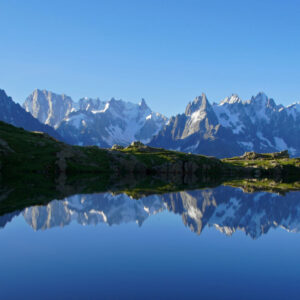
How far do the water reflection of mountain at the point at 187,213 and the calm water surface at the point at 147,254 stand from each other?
0.11 metres

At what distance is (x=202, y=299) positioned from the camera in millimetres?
14500

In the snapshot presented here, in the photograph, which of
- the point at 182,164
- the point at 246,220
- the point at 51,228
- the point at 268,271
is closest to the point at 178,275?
the point at 268,271

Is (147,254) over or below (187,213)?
below

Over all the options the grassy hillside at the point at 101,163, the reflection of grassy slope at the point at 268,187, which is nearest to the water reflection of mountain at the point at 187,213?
the reflection of grassy slope at the point at 268,187

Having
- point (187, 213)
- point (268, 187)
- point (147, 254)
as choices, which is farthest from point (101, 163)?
point (147, 254)

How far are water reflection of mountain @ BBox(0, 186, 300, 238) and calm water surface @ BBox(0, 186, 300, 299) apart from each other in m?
0.11

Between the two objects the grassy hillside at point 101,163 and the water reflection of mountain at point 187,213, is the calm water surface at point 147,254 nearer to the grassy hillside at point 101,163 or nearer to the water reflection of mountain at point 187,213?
the water reflection of mountain at point 187,213

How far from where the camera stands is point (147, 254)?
20.7 meters

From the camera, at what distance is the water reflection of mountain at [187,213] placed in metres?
29.6

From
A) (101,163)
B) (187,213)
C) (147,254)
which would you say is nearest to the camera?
(147,254)

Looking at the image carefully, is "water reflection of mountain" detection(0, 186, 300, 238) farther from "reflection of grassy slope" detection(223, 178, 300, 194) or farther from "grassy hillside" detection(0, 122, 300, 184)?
Answer: "grassy hillside" detection(0, 122, 300, 184)

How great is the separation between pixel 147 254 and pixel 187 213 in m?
14.5

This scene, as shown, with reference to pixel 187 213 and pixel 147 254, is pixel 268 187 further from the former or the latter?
pixel 147 254

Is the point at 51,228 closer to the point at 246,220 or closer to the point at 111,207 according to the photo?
the point at 111,207
